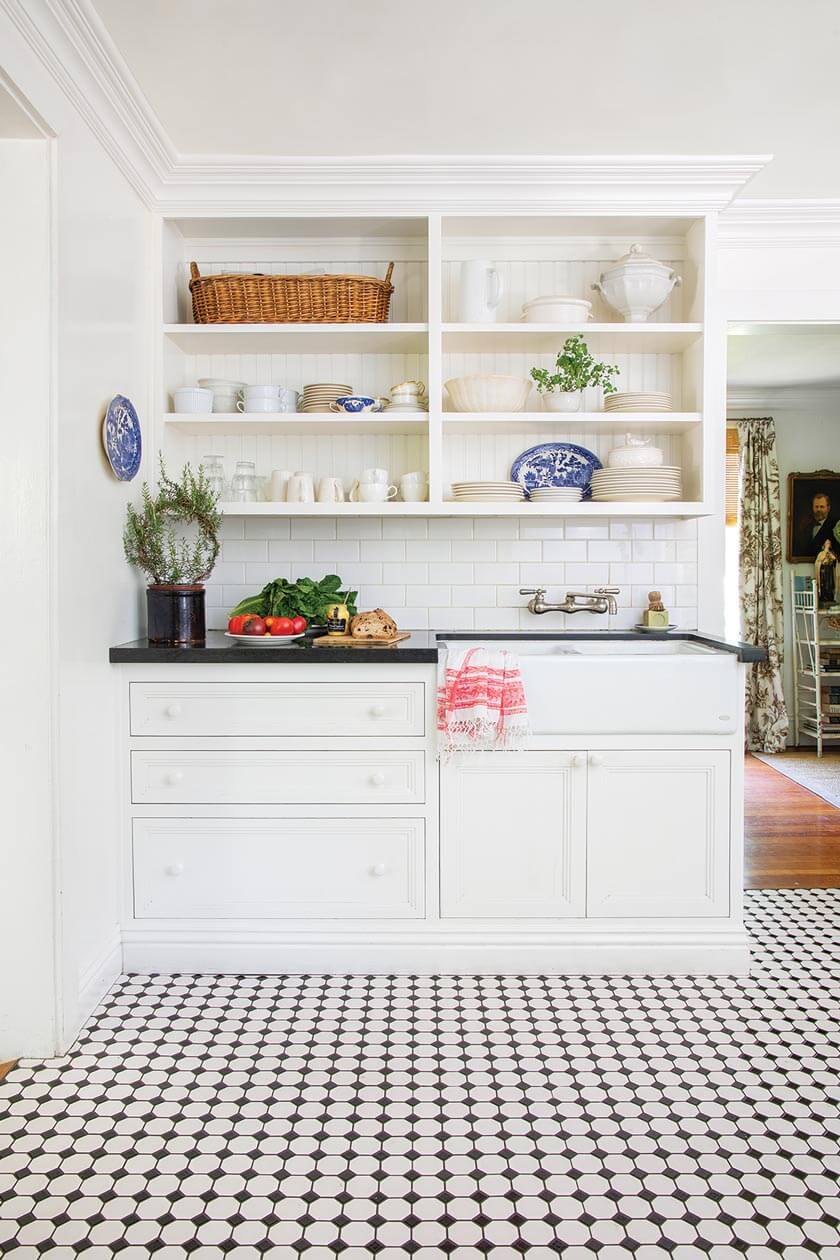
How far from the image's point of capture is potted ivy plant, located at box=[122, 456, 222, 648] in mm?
2811

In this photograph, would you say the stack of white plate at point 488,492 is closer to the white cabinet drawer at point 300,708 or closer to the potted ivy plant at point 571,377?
the potted ivy plant at point 571,377

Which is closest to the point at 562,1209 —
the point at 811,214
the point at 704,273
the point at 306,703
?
the point at 306,703

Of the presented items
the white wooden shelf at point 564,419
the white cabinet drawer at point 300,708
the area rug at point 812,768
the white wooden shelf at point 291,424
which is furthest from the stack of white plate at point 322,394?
the area rug at point 812,768

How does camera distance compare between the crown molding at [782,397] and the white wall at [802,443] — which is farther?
the white wall at [802,443]

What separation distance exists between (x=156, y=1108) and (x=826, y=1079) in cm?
158

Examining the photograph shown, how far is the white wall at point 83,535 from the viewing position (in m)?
2.23

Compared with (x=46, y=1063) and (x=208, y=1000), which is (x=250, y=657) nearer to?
(x=208, y=1000)

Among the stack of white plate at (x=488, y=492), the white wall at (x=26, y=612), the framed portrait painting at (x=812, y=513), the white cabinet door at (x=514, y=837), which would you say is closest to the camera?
the white wall at (x=26, y=612)

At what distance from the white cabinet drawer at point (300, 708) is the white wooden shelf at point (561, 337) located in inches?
53.4

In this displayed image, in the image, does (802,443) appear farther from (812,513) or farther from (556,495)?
Answer: (556,495)

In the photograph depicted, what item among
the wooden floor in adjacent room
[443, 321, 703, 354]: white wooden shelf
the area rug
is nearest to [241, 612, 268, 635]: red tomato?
[443, 321, 703, 354]: white wooden shelf

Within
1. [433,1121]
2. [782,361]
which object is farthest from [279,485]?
[782,361]

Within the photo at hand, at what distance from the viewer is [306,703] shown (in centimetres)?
269

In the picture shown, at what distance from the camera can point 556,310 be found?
3.19m
